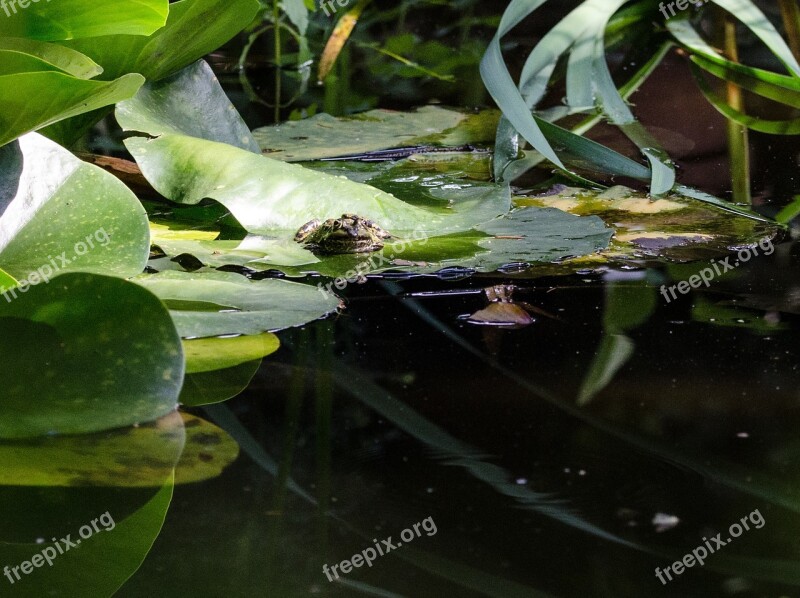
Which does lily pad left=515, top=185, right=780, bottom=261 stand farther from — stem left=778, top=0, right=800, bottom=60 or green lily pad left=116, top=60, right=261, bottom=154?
stem left=778, top=0, right=800, bottom=60

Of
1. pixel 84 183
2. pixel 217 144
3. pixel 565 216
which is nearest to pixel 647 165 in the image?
pixel 565 216

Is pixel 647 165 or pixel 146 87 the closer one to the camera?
pixel 146 87

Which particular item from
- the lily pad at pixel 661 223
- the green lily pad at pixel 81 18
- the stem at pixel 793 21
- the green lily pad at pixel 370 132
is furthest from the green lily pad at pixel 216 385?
the stem at pixel 793 21

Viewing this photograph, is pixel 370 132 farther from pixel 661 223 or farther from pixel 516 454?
pixel 516 454

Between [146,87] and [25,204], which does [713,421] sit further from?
[146,87]

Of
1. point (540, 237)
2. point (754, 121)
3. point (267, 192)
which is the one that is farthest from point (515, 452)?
point (754, 121)
